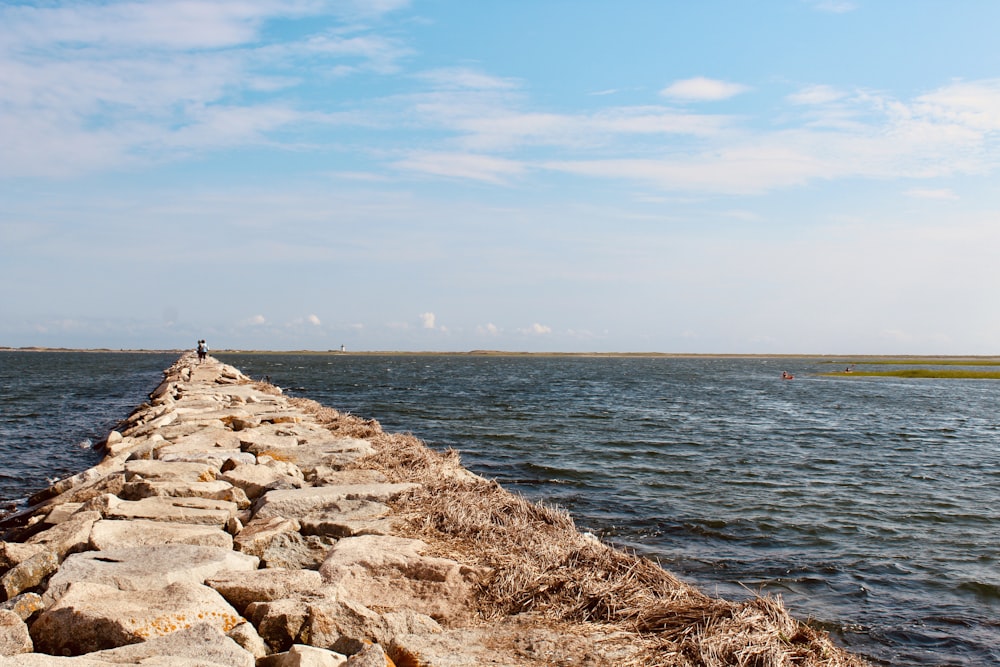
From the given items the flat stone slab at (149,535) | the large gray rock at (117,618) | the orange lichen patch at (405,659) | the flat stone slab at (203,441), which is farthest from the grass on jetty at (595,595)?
the flat stone slab at (203,441)

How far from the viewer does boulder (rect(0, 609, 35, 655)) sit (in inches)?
146

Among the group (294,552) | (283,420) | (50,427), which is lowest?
(50,427)

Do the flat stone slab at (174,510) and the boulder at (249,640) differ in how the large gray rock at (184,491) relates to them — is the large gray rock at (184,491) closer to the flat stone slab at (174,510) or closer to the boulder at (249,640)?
the flat stone slab at (174,510)

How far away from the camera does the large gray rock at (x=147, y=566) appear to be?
4.61 meters

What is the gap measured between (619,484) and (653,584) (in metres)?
7.82

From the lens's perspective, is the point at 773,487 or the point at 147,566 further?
the point at 773,487

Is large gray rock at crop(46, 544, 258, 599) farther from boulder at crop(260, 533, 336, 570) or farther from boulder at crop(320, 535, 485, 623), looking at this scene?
boulder at crop(320, 535, 485, 623)

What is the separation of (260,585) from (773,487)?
993cm

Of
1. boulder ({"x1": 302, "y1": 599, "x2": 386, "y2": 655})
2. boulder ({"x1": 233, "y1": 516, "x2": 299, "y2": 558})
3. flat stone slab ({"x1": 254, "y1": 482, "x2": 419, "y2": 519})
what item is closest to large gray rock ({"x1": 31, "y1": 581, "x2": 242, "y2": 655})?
boulder ({"x1": 302, "y1": 599, "x2": 386, "y2": 655})

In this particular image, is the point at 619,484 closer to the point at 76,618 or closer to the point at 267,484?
the point at 267,484

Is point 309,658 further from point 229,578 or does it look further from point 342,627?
point 229,578

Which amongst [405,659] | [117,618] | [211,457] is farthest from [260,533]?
[211,457]

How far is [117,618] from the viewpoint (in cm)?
388

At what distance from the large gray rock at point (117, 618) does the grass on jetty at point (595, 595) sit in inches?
60.2
